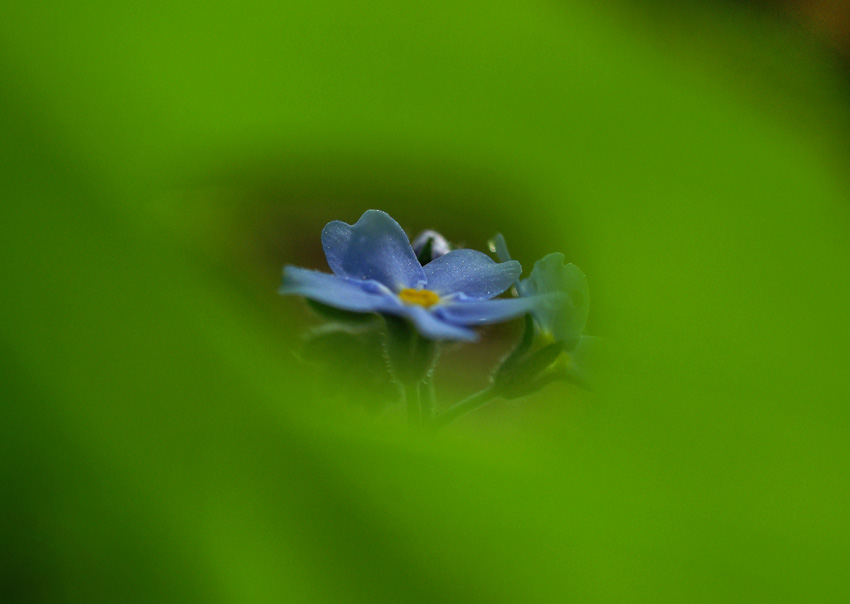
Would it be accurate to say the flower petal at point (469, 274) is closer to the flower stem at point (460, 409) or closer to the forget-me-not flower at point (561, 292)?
the forget-me-not flower at point (561, 292)

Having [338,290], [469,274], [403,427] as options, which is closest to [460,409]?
[469,274]

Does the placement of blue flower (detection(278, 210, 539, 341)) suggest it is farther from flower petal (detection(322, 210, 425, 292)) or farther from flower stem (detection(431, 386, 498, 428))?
flower stem (detection(431, 386, 498, 428))

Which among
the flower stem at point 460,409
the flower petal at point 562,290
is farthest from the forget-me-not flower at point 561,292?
the flower stem at point 460,409

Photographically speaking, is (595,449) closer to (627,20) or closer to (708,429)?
(708,429)

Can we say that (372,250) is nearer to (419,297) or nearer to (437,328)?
(419,297)

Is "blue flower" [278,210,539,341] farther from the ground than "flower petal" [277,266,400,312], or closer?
farther from the ground

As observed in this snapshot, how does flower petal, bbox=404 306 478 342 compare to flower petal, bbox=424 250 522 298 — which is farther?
flower petal, bbox=424 250 522 298

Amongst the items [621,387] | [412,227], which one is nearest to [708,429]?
[621,387]

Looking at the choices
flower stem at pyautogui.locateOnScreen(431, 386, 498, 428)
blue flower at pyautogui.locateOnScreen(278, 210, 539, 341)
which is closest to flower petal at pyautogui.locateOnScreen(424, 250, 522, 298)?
blue flower at pyautogui.locateOnScreen(278, 210, 539, 341)
